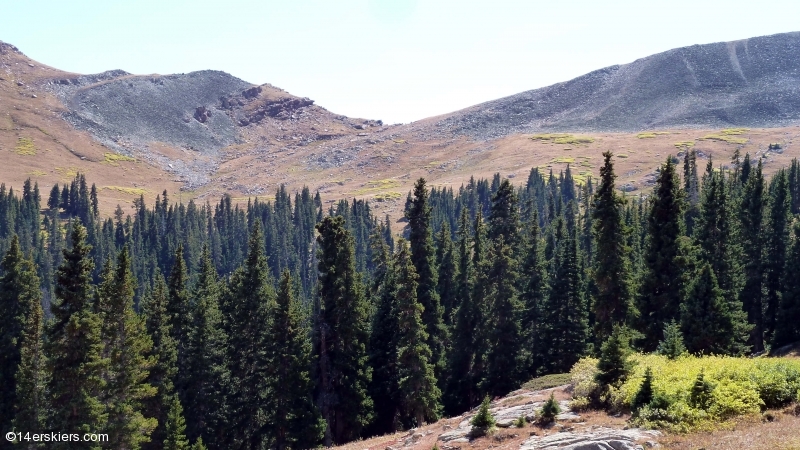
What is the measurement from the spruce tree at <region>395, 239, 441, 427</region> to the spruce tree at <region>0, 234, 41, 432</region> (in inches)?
1038

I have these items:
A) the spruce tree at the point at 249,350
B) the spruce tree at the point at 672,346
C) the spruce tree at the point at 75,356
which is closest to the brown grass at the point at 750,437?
the spruce tree at the point at 672,346

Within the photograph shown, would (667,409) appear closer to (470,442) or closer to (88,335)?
(470,442)

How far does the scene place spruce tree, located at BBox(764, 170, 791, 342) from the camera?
194 feet

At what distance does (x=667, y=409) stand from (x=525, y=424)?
5964 mm

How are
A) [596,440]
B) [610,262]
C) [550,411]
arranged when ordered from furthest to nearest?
[610,262]
[550,411]
[596,440]

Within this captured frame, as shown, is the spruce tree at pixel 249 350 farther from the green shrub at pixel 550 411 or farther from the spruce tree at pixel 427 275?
the green shrub at pixel 550 411

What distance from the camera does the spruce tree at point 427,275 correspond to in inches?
2193

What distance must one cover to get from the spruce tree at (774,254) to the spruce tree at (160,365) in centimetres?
A: 5307

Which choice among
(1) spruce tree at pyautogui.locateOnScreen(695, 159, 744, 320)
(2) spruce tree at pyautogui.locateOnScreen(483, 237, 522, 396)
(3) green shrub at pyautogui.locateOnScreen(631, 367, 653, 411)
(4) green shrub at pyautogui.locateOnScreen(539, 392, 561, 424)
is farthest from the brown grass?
(1) spruce tree at pyautogui.locateOnScreen(695, 159, 744, 320)

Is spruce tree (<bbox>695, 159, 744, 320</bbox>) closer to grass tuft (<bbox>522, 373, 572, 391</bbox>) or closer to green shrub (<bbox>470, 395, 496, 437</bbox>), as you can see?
grass tuft (<bbox>522, 373, 572, 391</bbox>)

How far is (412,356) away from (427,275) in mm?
11432

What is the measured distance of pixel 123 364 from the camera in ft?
126

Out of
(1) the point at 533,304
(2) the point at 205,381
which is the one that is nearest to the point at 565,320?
(1) the point at 533,304

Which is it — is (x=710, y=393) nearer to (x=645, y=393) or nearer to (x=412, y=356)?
(x=645, y=393)
